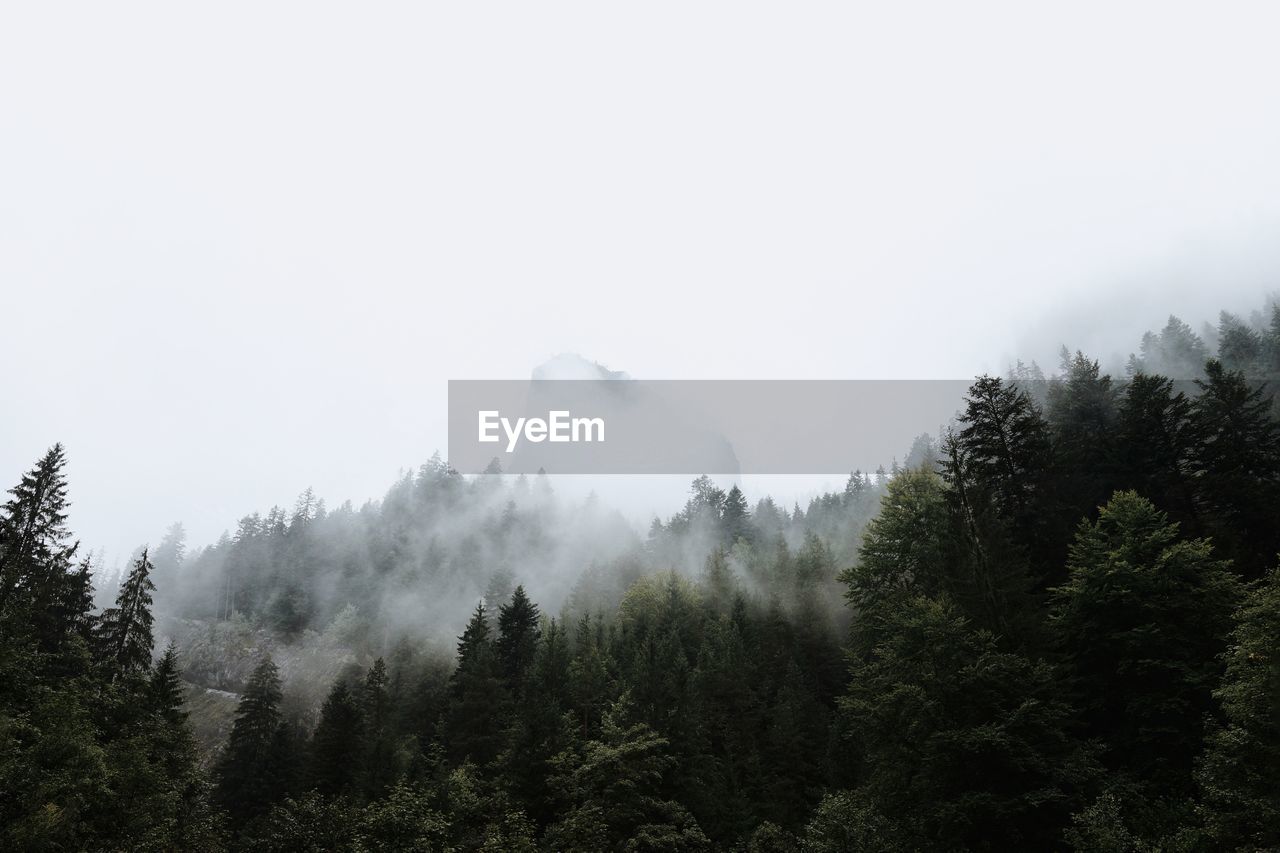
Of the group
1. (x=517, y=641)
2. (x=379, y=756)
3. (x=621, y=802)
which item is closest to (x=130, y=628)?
(x=379, y=756)

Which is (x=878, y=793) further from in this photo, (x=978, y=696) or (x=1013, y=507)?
(x=1013, y=507)

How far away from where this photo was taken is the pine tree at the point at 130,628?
4394 centimetres

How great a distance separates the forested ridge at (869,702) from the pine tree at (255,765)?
0.75ft

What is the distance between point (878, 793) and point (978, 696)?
5.76 metres

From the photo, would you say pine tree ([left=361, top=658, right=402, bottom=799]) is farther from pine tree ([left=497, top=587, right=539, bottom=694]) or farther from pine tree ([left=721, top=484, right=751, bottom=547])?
pine tree ([left=721, top=484, right=751, bottom=547])

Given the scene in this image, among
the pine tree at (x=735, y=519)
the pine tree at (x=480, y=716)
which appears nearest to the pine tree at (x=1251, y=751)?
the pine tree at (x=480, y=716)

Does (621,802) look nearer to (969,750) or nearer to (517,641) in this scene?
(969,750)

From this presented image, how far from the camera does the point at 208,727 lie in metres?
97.2

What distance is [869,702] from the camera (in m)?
26.5

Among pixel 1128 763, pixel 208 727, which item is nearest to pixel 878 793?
pixel 1128 763

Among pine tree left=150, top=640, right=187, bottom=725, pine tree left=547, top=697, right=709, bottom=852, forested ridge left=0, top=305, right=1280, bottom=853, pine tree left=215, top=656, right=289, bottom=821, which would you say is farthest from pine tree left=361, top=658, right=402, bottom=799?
pine tree left=150, top=640, right=187, bottom=725

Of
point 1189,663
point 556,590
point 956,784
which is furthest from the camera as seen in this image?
point 556,590

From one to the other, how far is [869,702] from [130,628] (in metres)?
50.3

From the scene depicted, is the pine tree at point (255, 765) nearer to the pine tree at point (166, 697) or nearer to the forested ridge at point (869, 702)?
the forested ridge at point (869, 702)
